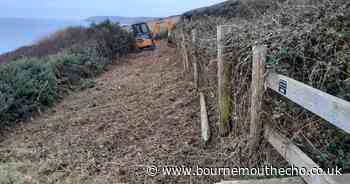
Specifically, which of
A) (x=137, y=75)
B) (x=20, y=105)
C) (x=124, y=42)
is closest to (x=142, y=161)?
(x=20, y=105)

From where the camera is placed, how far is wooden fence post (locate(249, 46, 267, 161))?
2.20 metres

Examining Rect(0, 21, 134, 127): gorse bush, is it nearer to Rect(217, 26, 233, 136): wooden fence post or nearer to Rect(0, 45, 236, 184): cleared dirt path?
Rect(0, 45, 236, 184): cleared dirt path

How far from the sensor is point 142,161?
3254mm

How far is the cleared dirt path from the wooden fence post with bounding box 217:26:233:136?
0.21 m

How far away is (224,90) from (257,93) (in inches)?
34.6

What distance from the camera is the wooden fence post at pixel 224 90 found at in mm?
3080

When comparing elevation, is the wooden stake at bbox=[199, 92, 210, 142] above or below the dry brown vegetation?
below

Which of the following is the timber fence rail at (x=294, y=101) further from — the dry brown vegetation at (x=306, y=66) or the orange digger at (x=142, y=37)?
the orange digger at (x=142, y=37)

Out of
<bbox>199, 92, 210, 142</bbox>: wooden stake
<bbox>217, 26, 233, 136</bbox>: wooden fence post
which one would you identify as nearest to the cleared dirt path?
<bbox>199, 92, 210, 142</bbox>: wooden stake

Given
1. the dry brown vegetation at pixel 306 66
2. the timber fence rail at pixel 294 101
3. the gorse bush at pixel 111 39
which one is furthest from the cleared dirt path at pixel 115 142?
the gorse bush at pixel 111 39

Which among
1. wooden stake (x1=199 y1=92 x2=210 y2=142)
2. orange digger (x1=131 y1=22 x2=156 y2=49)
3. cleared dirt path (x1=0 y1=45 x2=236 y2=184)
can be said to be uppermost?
orange digger (x1=131 y1=22 x2=156 y2=49)

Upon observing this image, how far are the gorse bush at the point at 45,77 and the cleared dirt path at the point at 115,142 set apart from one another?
0.41 metres

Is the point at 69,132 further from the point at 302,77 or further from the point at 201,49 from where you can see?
the point at 302,77

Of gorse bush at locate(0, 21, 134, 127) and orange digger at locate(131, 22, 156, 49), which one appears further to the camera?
orange digger at locate(131, 22, 156, 49)
